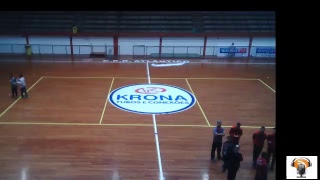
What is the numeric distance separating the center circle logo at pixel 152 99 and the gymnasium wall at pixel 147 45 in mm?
8442

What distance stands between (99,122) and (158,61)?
10.9m

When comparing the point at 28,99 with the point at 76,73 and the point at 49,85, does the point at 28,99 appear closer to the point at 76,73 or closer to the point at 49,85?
the point at 49,85

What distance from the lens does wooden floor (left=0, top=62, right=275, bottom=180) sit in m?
7.82

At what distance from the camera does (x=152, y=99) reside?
13.1m

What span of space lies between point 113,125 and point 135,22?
47.3ft

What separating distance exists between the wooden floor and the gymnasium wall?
4.95 meters

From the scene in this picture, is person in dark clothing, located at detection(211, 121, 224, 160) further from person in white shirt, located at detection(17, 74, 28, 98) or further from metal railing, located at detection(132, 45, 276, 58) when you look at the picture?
metal railing, located at detection(132, 45, 276, 58)

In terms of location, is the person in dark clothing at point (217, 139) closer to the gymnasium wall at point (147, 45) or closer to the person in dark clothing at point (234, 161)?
the person in dark clothing at point (234, 161)

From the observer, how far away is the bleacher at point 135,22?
23.1 meters

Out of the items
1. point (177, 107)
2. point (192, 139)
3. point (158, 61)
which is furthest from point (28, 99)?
point (158, 61)

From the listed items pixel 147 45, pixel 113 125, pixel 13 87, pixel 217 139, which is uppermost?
pixel 147 45

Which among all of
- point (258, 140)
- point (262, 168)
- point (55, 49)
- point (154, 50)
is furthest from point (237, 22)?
point (262, 168)

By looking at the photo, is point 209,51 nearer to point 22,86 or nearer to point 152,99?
point 152,99

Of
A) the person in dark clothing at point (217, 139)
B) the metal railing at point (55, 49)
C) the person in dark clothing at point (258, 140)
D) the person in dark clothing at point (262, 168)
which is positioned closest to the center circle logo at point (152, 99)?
the person in dark clothing at point (217, 139)
